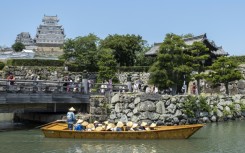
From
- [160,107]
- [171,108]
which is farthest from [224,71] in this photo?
[160,107]

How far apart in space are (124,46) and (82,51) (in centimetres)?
647

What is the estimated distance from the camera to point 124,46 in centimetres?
5219

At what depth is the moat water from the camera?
1683 centimetres

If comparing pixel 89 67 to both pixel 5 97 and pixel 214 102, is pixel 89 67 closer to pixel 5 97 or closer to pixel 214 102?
pixel 214 102

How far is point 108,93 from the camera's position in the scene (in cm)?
2583

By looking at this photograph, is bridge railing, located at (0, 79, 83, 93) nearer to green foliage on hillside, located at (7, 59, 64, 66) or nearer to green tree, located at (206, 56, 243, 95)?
green tree, located at (206, 56, 243, 95)

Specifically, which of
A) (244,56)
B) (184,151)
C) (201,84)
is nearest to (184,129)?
(184,151)

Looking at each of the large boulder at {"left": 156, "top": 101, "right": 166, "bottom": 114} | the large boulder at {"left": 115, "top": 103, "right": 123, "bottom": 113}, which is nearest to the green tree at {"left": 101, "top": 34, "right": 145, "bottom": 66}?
the large boulder at {"left": 115, "top": 103, "right": 123, "bottom": 113}

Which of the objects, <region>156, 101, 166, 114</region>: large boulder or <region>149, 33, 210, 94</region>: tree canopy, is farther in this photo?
<region>149, 33, 210, 94</region>: tree canopy

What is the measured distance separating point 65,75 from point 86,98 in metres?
21.1

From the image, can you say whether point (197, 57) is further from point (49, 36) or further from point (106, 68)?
point (49, 36)

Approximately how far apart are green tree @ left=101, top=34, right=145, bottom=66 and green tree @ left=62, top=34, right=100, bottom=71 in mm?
2535

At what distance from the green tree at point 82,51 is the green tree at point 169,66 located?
18.8 meters

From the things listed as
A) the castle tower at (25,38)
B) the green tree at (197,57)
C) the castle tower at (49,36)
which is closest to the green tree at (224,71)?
the green tree at (197,57)
